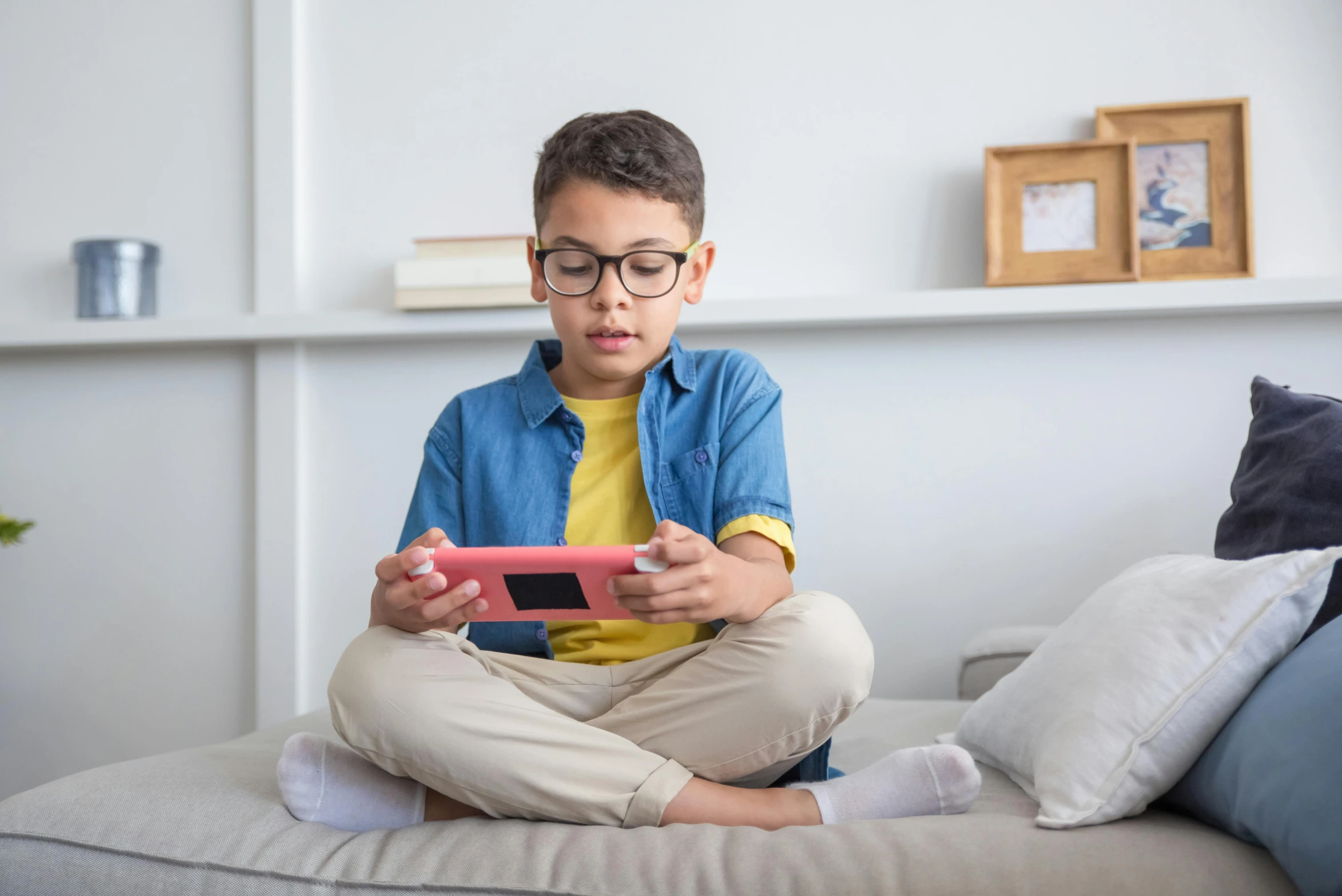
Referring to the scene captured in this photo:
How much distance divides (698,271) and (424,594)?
54 centimetres

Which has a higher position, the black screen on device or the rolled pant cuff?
the black screen on device

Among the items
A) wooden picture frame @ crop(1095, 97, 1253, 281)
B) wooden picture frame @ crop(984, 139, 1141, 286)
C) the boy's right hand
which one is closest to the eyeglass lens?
the boy's right hand

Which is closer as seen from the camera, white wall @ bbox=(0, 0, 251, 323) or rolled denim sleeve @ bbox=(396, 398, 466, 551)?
rolled denim sleeve @ bbox=(396, 398, 466, 551)

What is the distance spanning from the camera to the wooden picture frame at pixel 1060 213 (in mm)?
1726

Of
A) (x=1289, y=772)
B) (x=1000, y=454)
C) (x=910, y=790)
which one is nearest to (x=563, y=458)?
(x=910, y=790)

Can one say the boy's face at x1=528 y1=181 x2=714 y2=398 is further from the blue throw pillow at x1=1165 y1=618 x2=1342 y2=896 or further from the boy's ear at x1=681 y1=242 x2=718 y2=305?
the blue throw pillow at x1=1165 y1=618 x2=1342 y2=896

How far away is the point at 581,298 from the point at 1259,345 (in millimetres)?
1261

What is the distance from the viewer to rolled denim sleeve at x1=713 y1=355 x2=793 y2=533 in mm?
1157

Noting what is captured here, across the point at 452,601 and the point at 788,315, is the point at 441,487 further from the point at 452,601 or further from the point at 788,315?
the point at 788,315

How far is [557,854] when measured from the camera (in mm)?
825

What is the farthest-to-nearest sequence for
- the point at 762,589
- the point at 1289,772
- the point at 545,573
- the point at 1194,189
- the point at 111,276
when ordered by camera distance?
the point at 111,276 < the point at 1194,189 < the point at 762,589 < the point at 545,573 < the point at 1289,772

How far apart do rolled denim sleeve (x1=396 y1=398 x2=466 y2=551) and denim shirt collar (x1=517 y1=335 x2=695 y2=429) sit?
9cm

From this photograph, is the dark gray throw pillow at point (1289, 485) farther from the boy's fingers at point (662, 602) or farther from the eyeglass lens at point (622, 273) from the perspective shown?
the eyeglass lens at point (622, 273)

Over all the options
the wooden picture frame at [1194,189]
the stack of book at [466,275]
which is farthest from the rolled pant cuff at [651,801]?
the wooden picture frame at [1194,189]
